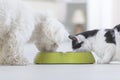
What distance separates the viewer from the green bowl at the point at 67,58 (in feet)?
3.41

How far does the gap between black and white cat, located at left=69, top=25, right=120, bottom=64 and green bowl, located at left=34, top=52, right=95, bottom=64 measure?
1.2 inches

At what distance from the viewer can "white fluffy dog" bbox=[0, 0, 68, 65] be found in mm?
979

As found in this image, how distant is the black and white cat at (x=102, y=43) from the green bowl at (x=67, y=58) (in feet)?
0.10

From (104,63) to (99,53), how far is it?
0.04 meters

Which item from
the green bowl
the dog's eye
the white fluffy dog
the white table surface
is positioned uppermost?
the white fluffy dog

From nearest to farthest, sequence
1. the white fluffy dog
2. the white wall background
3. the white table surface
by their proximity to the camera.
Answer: the white table surface, the white fluffy dog, the white wall background

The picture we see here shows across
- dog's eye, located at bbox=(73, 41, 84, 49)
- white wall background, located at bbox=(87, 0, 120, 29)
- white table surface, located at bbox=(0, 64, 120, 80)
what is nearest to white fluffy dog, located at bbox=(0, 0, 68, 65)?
dog's eye, located at bbox=(73, 41, 84, 49)

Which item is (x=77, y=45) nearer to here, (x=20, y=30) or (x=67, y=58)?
(x=67, y=58)

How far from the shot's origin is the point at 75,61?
41.0 inches

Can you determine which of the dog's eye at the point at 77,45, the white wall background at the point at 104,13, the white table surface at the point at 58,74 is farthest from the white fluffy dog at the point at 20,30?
the white wall background at the point at 104,13

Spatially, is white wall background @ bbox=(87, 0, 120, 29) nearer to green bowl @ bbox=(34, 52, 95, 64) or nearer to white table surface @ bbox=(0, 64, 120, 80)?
green bowl @ bbox=(34, 52, 95, 64)

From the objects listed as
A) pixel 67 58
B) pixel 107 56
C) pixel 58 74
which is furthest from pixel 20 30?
pixel 58 74

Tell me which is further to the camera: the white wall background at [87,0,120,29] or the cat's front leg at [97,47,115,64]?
the white wall background at [87,0,120,29]

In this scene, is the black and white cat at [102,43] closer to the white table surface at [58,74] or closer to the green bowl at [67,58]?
the green bowl at [67,58]
